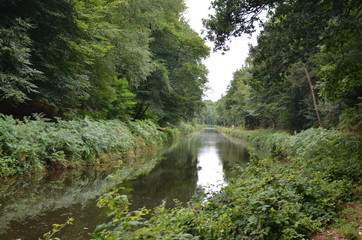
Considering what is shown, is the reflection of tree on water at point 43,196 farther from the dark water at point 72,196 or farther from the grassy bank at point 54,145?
the grassy bank at point 54,145

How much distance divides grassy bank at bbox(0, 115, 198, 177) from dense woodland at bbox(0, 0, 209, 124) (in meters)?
1.08

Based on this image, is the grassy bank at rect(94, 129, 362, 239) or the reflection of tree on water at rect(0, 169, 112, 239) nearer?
the grassy bank at rect(94, 129, 362, 239)

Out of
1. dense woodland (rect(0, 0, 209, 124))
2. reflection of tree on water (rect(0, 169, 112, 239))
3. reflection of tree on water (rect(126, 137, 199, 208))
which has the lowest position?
reflection of tree on water (rect(126, 137, 199, 208))

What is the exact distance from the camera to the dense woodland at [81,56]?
26.1ft

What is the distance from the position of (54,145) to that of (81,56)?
168 inches

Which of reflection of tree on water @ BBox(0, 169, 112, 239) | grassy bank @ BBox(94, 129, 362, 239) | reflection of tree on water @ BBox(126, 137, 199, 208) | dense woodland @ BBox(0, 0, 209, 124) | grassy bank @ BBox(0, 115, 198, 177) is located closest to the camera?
grassy bank @ BBox(94, 129, 362, 239)

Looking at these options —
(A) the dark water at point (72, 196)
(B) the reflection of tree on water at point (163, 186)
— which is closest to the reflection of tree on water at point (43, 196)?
(A) the dark water at point (72, 196)

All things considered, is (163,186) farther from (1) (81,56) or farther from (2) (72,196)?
(1) (81,56)

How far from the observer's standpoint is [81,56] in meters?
10.5

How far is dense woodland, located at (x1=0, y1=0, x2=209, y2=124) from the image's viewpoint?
7945mm

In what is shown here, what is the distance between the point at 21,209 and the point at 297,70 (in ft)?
59.5

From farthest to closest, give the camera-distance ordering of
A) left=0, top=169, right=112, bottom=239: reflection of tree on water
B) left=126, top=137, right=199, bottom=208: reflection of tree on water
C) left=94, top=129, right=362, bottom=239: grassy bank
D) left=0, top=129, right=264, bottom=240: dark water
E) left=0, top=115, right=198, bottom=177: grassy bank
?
1. left=0, top=115, right=198, bottom=177: grassy bank
2. left=126, top=137, right=199, bottom=208: reflection of tree on water
3. left=0, top=169, right=112, bottom=239: reflection of tree on water
4. left=0, top=129, right=264, bottom=240: dark water
5. left=94, top=129, right=362, bottom=239: grassy bank

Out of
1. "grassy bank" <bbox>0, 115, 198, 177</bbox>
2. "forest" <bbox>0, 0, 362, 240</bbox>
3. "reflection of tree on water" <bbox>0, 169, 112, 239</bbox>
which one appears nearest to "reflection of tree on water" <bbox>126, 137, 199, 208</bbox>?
"forest" <bbox>0, 0, 362, 240</bbox>

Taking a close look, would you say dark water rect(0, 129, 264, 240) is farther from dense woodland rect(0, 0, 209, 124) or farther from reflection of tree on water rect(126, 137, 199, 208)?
dense woodland rect(0, 0, 209, 124)
